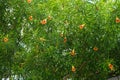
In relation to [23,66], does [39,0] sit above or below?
above

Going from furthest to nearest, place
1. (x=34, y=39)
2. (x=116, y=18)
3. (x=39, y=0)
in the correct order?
1. (x=39, y=0)
2. (x=34, y=39)
3. (x=116, y=18)

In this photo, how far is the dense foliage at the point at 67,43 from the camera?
10586mm

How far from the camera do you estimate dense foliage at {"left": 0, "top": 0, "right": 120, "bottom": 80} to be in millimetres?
10586

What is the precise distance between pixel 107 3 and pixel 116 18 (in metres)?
0.98

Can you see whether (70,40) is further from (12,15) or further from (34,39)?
(12,15)

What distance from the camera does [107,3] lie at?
11305 mm

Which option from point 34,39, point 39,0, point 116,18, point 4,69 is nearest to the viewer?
point 116,18

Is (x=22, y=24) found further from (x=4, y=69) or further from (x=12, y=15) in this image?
(x=4, y=69)

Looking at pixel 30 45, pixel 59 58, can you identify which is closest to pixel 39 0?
pixel 30 45

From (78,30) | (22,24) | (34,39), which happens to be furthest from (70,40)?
(22,24)

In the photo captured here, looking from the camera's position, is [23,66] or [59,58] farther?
[23,66]

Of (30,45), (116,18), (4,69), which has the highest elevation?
(116,18)

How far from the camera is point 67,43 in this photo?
10859mm

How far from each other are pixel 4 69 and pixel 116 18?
3.89 meters
